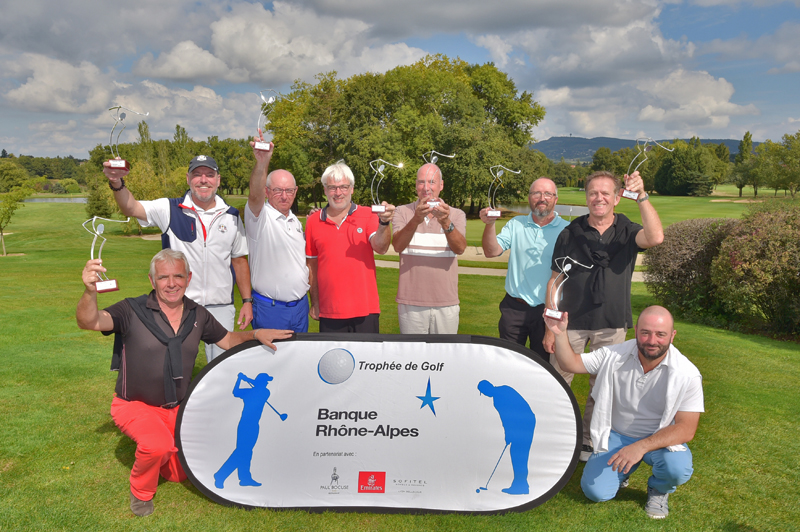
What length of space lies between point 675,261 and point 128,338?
11022mm

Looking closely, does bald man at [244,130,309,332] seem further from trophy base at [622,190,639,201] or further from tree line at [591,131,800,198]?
tree line at [591,131,800,198]

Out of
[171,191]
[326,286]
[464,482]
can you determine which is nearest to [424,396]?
[464,482]

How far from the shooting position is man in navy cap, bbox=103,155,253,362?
404 cm

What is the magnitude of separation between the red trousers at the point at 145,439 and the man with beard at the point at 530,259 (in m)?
2.84

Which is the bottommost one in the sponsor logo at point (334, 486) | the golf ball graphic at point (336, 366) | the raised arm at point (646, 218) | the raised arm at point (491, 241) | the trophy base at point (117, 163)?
the sponsor logo at point (334, 486)

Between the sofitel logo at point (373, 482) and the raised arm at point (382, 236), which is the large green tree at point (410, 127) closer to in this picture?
the raised arm at point (382, 236)

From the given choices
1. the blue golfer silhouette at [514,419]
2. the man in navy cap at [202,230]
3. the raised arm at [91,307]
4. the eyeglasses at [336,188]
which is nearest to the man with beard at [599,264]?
the blue golfer silhouette at [514,419]

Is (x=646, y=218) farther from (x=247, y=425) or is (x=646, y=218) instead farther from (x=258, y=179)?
(x=247, y=425)

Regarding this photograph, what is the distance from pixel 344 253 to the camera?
416cm

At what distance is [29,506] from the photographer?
3.32 metres

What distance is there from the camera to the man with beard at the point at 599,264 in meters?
3.86

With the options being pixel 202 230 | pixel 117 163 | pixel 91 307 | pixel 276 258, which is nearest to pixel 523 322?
pixel 276 258

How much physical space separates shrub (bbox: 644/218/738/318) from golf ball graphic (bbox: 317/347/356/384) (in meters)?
9.75

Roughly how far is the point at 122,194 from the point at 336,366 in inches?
88.1
